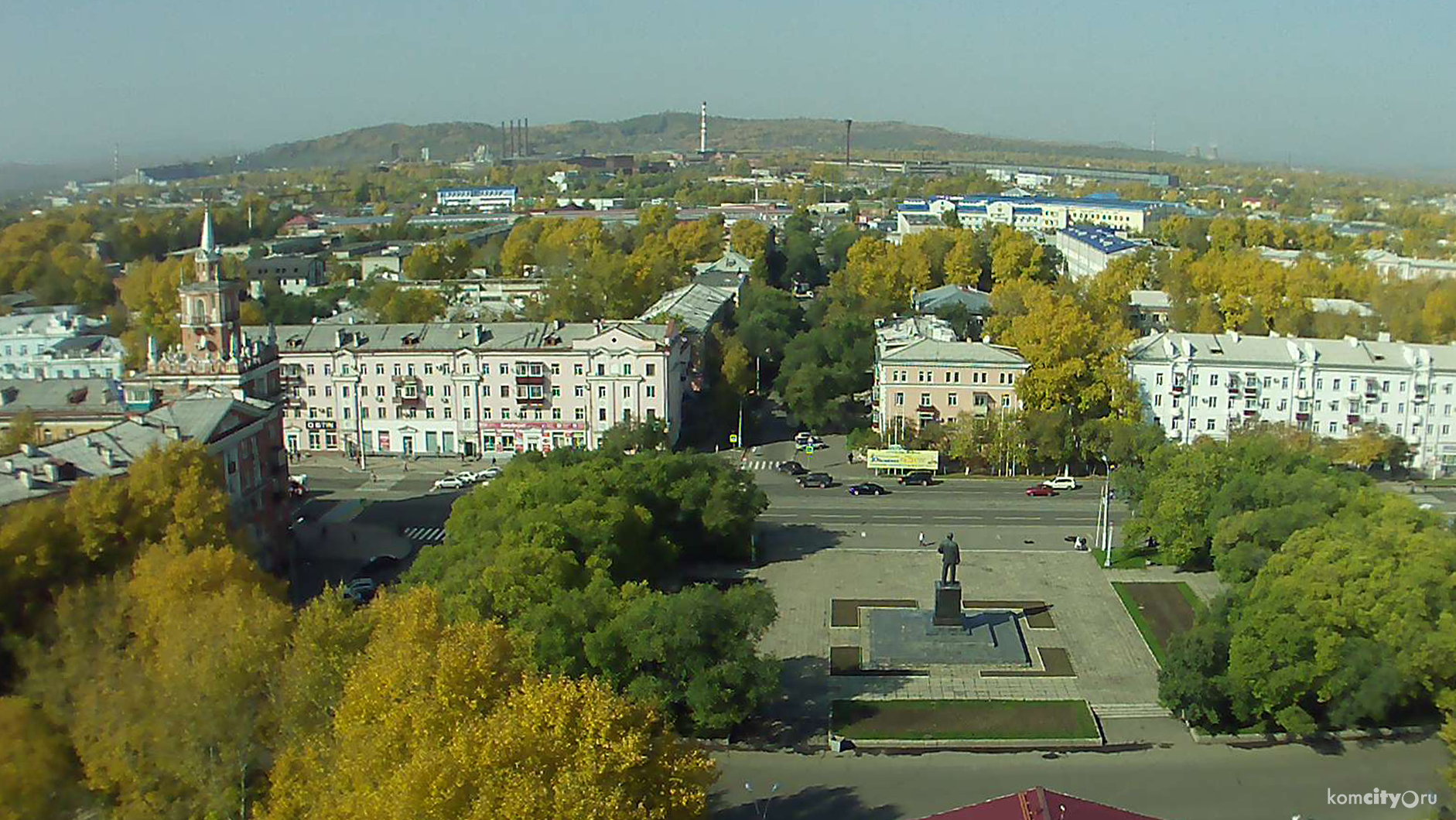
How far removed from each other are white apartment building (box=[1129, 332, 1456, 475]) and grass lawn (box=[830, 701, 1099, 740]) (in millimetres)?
16134

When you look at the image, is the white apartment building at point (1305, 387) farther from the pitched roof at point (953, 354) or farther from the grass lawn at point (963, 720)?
the grass lawn at point (963, 720)

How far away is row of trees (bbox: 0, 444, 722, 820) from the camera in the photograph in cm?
920

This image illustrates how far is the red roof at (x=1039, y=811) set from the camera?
9.26m

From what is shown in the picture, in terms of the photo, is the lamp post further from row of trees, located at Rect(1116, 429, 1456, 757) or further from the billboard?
the billboard

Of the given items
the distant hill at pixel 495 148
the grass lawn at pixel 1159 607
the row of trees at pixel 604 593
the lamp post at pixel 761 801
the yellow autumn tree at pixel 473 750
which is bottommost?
the lamp post at pixel 761 801

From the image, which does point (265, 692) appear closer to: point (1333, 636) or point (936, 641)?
point (936, 641)

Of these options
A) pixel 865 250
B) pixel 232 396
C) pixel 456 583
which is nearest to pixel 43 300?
pixel 232 396

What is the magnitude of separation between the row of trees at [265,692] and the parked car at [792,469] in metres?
11.9

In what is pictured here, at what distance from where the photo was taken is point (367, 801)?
29.8 feet

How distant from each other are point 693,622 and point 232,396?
11.9 meters

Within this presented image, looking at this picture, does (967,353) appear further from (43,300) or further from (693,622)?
(43,300)

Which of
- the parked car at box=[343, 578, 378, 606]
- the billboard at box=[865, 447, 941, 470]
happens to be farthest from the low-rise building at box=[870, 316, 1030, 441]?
the parked car at box=[343, 578, 378, 606]

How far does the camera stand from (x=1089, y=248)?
5884 centimetres

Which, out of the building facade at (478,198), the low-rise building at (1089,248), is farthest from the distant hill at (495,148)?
the low-rise building at (1089,248)
